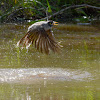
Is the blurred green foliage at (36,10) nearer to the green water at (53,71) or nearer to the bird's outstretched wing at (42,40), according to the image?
the green water at (53,71)

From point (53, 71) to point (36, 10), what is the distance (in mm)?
6286

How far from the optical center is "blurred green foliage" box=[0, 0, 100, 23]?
34.6 feet

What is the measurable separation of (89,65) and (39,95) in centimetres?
187

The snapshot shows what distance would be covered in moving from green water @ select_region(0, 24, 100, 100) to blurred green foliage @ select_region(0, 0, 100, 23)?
2.83m

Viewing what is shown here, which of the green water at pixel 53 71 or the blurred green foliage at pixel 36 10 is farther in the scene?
the blurred green foliage at pixel 36 10

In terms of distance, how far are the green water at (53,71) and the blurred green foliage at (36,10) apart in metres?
2.83

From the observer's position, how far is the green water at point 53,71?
12.1ft

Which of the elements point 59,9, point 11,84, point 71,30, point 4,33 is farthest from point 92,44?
point 59,9

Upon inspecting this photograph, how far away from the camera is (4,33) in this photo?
27.7 ft

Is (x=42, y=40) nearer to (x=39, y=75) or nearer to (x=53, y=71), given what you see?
(x=39, y=75)

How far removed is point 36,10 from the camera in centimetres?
1097

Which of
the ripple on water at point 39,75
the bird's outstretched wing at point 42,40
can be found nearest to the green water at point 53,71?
the ripple on water at point 39,75

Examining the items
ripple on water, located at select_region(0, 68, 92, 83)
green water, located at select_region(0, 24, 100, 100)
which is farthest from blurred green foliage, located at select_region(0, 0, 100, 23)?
ripple on water, located at select_region(0, 68, 92, 83)

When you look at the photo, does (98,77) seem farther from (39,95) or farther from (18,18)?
(18,18)
